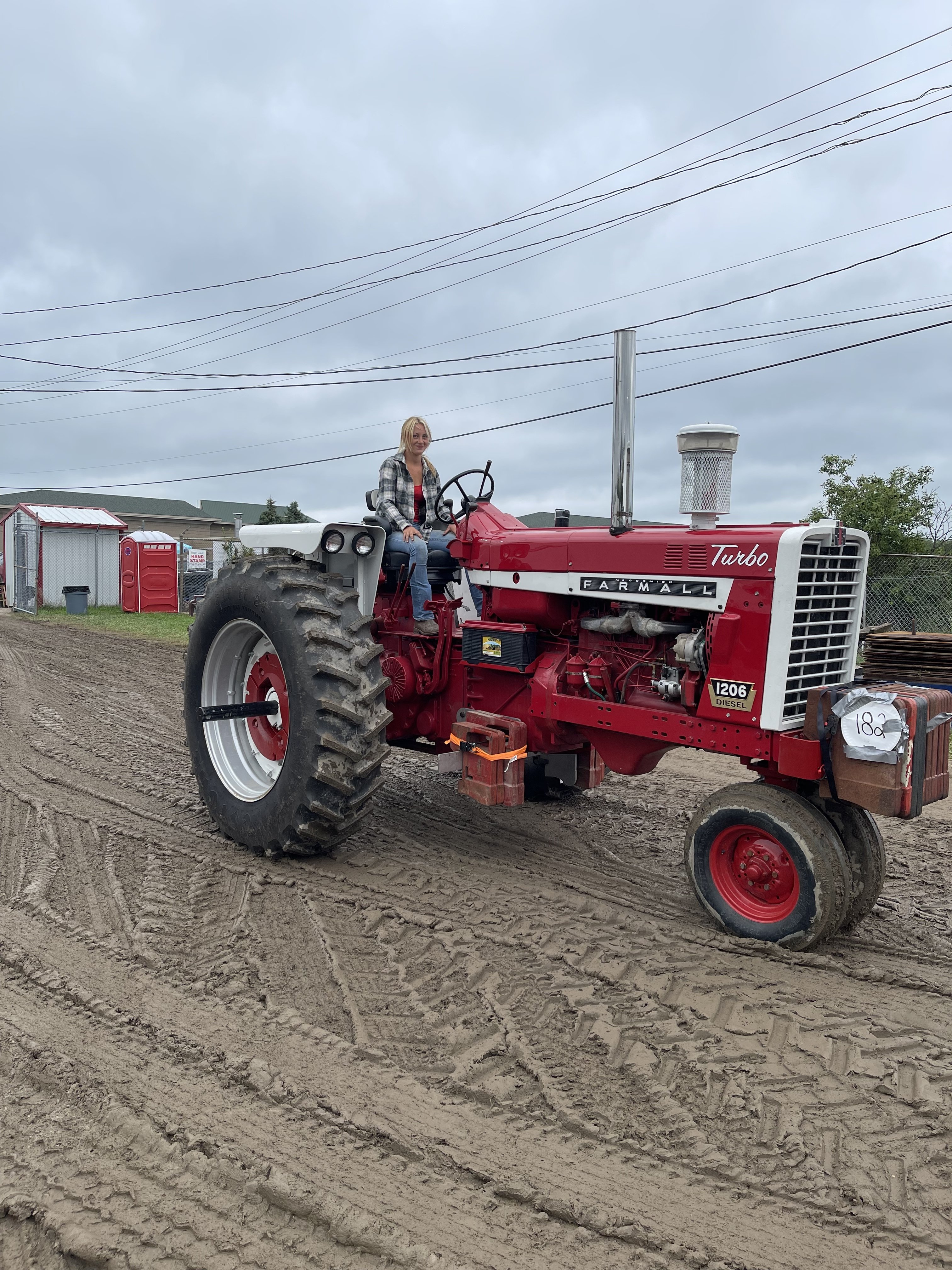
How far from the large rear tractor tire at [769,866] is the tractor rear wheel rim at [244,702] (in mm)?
2266

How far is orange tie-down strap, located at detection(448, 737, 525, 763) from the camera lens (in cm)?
450

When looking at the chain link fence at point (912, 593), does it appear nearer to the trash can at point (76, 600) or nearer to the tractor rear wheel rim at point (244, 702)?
the tractor rear wheel rim at point (244, 702)

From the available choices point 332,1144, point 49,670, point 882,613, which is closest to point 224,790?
point 332,1144

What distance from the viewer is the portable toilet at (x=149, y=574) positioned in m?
22.1

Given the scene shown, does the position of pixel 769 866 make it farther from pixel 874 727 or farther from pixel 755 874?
pixel 874 727

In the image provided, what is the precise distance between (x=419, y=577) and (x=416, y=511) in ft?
1.92

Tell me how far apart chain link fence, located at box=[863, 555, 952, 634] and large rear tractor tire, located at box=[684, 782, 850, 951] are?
310 inches

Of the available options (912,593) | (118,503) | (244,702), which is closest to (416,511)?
(244,702)

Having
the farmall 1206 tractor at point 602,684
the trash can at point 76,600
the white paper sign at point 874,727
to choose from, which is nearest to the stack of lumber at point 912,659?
the farmall 1206 tractor at point 602,684

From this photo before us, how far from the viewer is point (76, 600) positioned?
2120cm

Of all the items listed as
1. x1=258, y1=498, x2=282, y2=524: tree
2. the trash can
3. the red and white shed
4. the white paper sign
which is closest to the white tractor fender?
the white paper sign

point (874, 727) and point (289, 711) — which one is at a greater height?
point (874, 727)

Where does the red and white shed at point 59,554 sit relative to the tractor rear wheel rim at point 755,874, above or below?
above

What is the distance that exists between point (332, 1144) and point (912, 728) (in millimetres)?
2333
